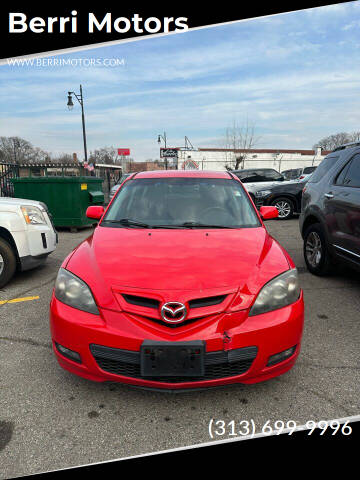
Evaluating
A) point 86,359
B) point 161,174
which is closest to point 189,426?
point 86,359

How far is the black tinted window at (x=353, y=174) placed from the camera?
3.98 metres

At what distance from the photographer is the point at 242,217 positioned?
314cm

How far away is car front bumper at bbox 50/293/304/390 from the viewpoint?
1890 millimetres

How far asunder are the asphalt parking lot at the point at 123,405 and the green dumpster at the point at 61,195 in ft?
20.3

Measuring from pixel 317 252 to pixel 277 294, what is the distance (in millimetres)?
3055

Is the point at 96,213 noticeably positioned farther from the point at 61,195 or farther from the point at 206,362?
the point at 61,195

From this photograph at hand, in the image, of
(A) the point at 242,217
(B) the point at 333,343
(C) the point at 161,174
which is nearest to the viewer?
(B) the point at 333,343

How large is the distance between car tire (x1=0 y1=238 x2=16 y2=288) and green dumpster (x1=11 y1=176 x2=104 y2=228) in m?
4.68

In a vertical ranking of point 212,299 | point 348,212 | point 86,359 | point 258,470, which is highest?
point 348,212

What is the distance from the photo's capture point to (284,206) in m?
10.8

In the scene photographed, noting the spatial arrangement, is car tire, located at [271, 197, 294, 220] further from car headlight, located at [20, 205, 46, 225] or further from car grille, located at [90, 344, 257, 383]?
car grille, located at [90, 344, 257, 383]

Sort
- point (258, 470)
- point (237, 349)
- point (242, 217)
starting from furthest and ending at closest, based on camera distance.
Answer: point (242, 217), point (237, 349), point (258, 470)

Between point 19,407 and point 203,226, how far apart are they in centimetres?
193

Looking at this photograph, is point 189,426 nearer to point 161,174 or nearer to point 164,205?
point 164,205
